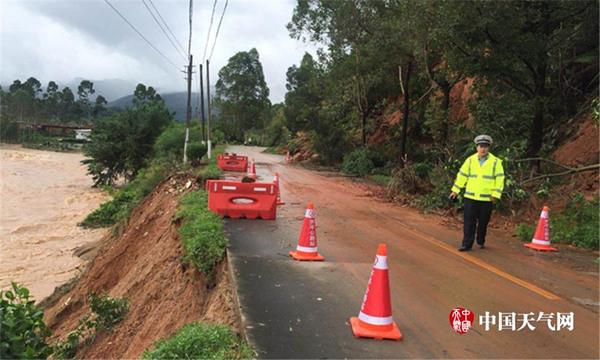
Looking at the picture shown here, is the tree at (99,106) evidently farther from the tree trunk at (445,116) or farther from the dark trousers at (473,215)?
the dark trousers at (473,215)

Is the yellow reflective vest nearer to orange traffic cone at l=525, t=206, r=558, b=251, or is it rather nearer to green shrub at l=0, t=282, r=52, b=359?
orange traffic cone at l=525, t=206, r=558, b=251

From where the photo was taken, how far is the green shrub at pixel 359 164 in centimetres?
2778

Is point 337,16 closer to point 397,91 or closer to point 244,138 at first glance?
point 397,91

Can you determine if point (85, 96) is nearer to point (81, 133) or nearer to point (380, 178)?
point (81, 133)

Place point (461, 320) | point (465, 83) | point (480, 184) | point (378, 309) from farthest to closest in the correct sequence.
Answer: point (465, 83) → point (480, 184) → point (461, 320) → point (378, 309)

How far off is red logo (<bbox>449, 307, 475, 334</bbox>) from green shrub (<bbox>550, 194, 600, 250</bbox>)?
5738mm

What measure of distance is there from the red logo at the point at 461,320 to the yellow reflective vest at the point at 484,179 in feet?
11.2

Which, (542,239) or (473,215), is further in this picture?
(542,239)

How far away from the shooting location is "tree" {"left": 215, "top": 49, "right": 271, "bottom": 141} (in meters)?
88.2

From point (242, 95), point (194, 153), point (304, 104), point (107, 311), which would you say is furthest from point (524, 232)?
point (242, 95)

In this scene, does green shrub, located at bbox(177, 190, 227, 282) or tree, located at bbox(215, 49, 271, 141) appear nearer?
green shrub, located at bbox(177, 190, 227, 282)

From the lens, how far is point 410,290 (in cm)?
611

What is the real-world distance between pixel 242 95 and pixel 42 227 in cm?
6757

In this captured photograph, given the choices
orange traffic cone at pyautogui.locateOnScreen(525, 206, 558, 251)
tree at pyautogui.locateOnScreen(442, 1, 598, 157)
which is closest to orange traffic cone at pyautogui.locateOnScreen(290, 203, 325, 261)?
orange traffic cone at pyautogui.locateOnScreen(525, 206, 558, 251)
